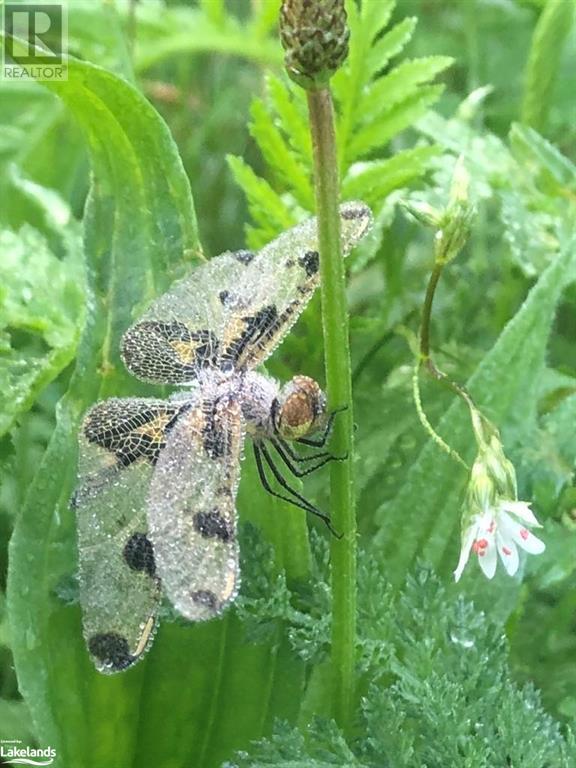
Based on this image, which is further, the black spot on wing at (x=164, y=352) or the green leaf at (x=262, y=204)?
the green leaf at (x=262, y=204)

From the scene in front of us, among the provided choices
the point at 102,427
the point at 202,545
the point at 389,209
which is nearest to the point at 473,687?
the point at 202,545

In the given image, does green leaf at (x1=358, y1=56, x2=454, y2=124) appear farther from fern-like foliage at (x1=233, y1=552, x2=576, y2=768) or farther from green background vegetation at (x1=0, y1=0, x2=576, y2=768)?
fern-like foliage at (x1=233, y1=552, x2=576, y2=768)

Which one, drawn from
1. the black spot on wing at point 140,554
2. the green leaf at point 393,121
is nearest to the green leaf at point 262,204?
the green leaf at point 393,121

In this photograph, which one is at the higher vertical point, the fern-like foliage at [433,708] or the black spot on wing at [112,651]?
the black spot on wing at [112,651]

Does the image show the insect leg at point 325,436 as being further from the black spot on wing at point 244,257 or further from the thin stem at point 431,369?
the black spot on wing at point 244,257

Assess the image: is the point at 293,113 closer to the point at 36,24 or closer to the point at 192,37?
the point at 192,37

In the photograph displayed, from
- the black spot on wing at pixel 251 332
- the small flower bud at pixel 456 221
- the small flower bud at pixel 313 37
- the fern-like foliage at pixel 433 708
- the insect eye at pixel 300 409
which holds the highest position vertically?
the small flower bud at pixel 456 221

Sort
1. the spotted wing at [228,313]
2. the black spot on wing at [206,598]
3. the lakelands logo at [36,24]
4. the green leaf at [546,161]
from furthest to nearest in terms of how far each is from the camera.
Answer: the lakelands logo at [36,24]
the green leaf at [546,161]
the spotted wing at [228,313]
the black spot on wing at [206,598]

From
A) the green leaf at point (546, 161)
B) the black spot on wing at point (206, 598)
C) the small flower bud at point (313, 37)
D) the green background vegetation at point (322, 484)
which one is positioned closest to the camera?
the small flower bud at point (313, 37)

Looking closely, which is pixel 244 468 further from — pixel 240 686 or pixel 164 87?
pixel 164 87
